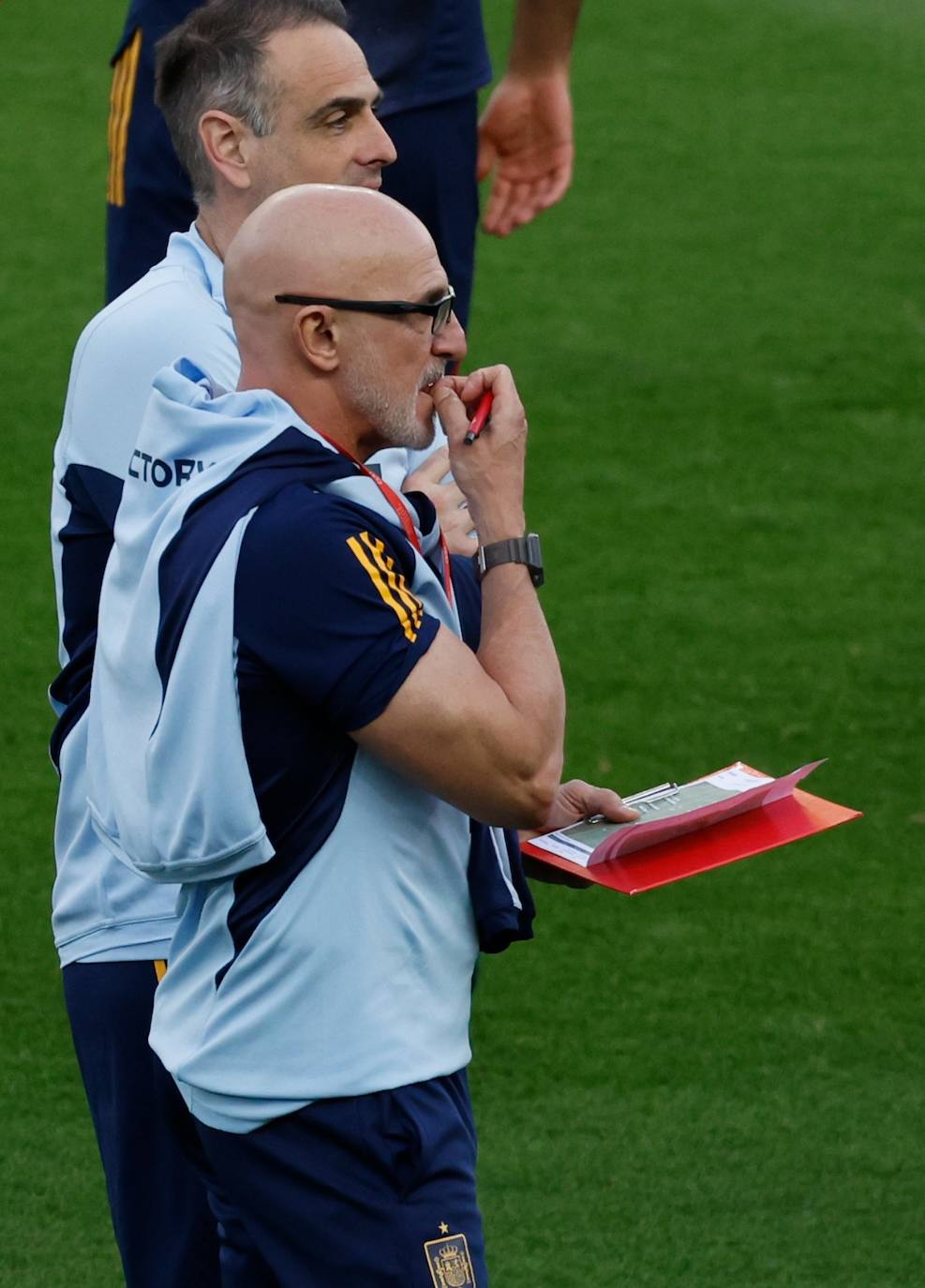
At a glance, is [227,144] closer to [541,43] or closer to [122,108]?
[122,108]

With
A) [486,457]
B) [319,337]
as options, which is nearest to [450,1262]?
[486,457]

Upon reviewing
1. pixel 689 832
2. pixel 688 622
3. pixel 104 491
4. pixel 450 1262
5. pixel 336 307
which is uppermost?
pixel 336 307

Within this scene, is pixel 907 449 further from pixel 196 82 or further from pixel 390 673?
pixel 390 673

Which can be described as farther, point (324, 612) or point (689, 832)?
point (689, 832)

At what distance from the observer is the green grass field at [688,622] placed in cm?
384

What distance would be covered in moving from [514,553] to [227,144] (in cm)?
84

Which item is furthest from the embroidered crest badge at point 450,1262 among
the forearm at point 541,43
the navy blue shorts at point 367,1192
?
the forearm at point 541,43

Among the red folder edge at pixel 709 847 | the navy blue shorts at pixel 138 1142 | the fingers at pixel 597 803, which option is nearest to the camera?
the red folder edge at pixel 709 847

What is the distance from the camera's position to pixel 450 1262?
2244 mm

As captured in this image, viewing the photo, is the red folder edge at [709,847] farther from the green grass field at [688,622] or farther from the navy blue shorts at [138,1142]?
the green grass field at [688,622]

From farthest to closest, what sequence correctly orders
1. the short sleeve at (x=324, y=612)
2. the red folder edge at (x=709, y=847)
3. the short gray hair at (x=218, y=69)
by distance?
the short gray hair at (x=218, y=69)
the red folder edge at (x=709, y=847)
the short sleeve at (x=324, y=612)

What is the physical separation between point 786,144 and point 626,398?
308 centimetres

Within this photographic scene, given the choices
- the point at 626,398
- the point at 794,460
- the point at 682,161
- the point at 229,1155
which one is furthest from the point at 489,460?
the point at 682,161

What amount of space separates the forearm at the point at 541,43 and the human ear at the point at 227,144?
1.42 meters
